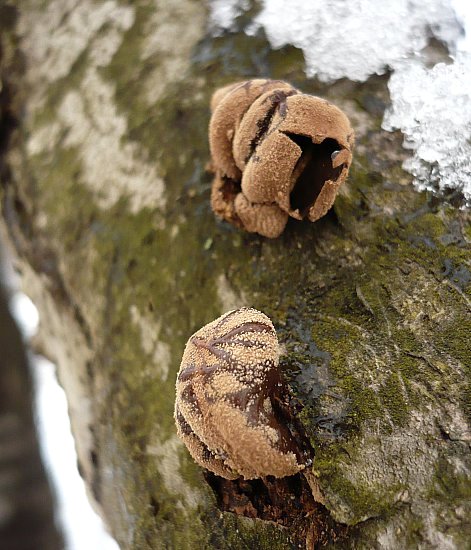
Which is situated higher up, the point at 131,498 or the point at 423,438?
the point at 423,438

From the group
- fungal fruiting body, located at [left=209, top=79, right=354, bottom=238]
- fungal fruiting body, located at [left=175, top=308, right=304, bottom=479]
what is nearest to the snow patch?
fungal fruiting body, located at [left=209, top=79, right=354, bottom=238]

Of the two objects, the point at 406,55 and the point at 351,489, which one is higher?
the point at 406,55

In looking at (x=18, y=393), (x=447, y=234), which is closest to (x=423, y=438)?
(x=447, y=234)

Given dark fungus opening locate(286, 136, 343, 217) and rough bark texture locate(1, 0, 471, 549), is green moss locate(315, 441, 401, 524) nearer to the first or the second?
rough bark texture locate(1, 0, 471, 549)

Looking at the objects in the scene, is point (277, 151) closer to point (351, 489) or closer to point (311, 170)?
point (311, 170)

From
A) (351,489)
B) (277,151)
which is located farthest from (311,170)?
(351,489)

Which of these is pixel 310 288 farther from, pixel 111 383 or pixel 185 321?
pixel 111 383
